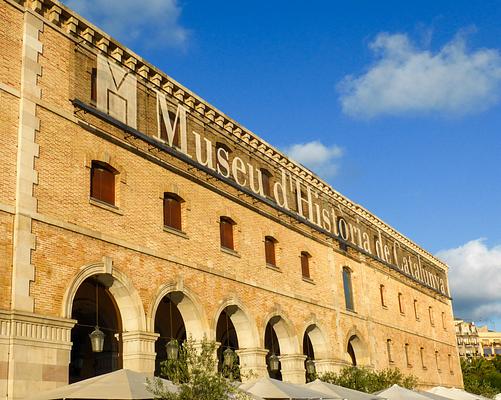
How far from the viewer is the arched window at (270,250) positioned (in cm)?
2623

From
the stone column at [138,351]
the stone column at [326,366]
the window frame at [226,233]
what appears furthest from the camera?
the stone column at [326,366]

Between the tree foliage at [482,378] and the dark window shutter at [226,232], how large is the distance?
26017mm

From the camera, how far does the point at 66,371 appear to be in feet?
52.5

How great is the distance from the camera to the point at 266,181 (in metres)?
27.2

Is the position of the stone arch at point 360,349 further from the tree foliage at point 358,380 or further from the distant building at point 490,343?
the distant building at point 490,343

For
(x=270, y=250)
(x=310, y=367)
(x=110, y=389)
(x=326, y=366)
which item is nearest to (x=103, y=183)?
(x=110, y=389)

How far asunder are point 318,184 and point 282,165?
12.9 ft

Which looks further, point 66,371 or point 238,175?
point 238,175

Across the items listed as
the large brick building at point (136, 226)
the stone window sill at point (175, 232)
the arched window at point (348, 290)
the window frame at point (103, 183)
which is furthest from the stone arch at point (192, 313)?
the arched window at point (348, 290)

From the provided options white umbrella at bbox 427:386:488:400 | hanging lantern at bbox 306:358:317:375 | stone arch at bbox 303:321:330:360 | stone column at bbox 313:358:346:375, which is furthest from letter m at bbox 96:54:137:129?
white umbrella at bbox 427:386:488:400

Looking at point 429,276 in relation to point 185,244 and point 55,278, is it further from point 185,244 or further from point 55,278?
point 55,278

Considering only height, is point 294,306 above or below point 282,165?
below

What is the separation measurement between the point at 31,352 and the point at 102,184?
5.36 meters

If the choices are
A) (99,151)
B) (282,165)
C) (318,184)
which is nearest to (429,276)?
(318,184)
